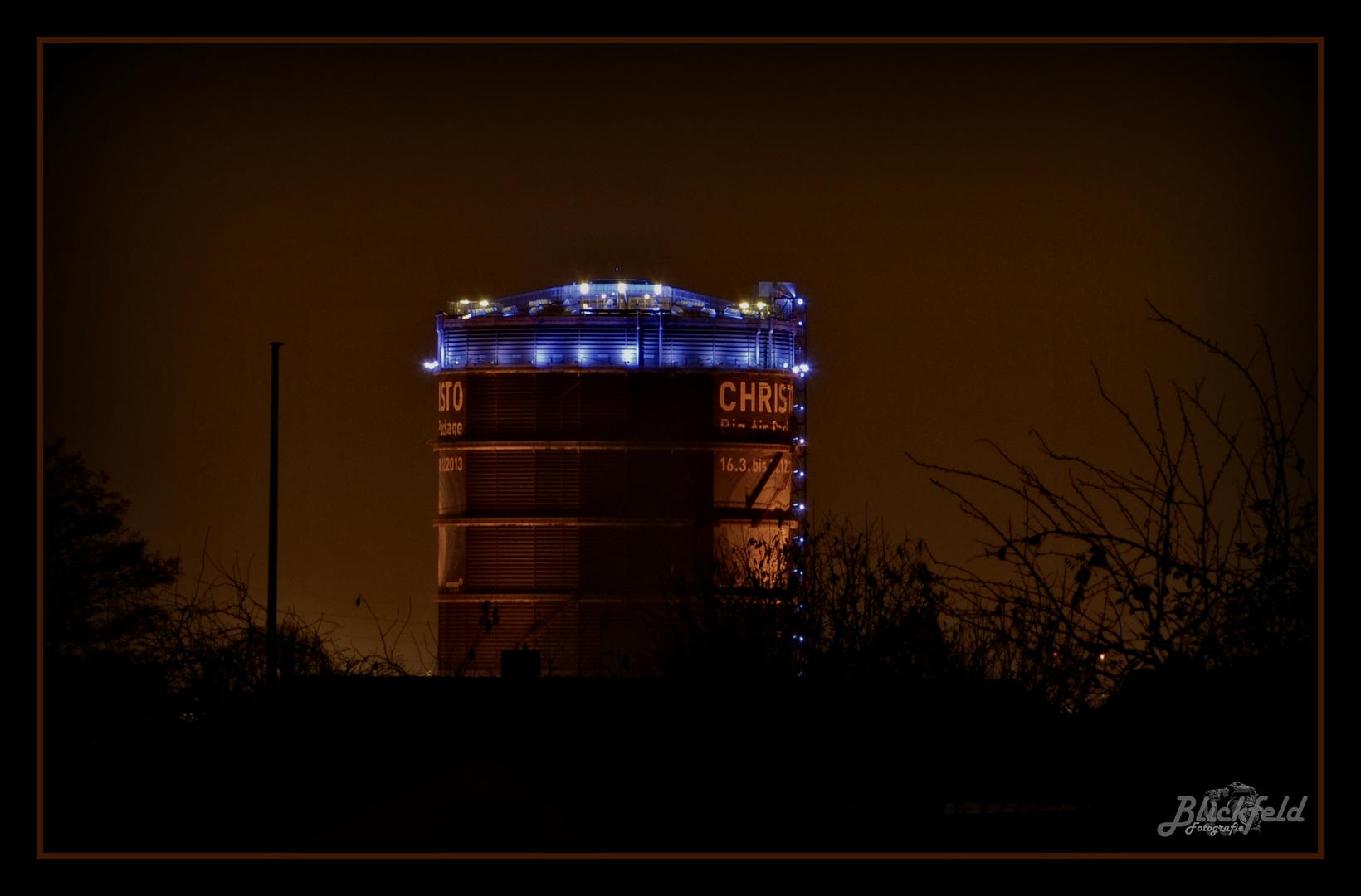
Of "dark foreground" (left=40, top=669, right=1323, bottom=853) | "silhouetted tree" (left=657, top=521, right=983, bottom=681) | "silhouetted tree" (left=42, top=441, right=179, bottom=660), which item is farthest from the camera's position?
"silhouetted tree" (left=42, top=441, right=179, bottom=660)

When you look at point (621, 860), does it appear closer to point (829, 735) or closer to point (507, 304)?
point (829, 735)

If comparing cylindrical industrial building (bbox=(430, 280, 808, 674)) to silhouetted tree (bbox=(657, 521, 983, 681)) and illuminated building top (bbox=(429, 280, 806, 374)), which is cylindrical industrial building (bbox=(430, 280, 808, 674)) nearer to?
illuminated building top (bbox=(429, 280, 806, 374))

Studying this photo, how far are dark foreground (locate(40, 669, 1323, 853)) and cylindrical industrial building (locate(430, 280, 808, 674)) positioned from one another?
2531 centimetres

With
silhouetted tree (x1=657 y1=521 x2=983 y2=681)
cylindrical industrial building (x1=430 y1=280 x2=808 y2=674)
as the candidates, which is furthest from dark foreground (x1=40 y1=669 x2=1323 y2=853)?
cylindrical industrial building (x1=430 y1=280 x2=808 y2=674)

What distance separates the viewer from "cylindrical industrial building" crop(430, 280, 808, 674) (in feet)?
141

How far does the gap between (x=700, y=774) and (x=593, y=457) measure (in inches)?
1140

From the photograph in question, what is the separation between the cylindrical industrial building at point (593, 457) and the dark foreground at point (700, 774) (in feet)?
83.0

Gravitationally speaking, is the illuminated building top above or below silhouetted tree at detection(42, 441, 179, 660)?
above

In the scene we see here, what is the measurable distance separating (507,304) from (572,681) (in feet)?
78.4

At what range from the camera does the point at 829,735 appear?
12977 millimetres

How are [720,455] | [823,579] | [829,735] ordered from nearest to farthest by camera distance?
[829,735]
[823,579]
[720,455]

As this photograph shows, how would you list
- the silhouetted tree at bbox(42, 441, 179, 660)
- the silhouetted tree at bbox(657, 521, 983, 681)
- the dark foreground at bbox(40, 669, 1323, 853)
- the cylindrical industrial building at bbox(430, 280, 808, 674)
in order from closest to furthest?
the dark foreground at bbox(40, 669, 1323, 853)
the silhouetted tree at bbox(657, 521, 983, 681)
the silhouetted tree at bbox(42, 441, 179, 660)
the cylindrical industrial building at bbox(430, 280, 808, 674)

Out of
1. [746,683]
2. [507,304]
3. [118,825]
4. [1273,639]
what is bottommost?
[118,825]

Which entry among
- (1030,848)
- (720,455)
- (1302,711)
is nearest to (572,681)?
(1030,848)
